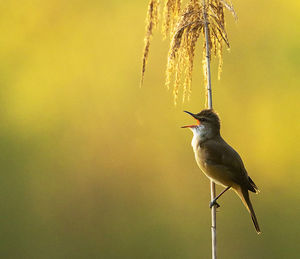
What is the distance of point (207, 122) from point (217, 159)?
0.31m

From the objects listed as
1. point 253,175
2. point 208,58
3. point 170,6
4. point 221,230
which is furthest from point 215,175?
point 253,175

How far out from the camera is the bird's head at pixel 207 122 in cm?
414

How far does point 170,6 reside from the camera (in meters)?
3.89

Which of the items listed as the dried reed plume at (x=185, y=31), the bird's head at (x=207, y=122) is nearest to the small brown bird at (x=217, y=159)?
the bird's head at (x=207, y=122)

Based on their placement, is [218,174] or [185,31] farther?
[218,174]

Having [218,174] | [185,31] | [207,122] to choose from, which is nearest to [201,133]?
[207,122]

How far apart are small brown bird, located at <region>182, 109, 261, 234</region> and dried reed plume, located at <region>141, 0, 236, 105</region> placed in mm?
506

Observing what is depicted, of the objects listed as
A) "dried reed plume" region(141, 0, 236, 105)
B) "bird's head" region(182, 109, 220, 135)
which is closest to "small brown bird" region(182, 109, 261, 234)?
"bird's head" region(182, 109, 220, 135)

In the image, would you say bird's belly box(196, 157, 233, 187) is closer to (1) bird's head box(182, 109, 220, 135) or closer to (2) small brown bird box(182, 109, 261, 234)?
(2) small brown bird box(182, 109, 261, 234)

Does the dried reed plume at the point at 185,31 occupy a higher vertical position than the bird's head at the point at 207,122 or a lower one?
higher

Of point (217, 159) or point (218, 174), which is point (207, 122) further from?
point (218, 174)

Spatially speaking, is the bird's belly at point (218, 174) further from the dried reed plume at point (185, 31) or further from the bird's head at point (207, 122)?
the dried reed plume at point (185, 31)

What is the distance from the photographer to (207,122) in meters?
4.22

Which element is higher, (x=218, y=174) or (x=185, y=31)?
(x=185, y=31)
